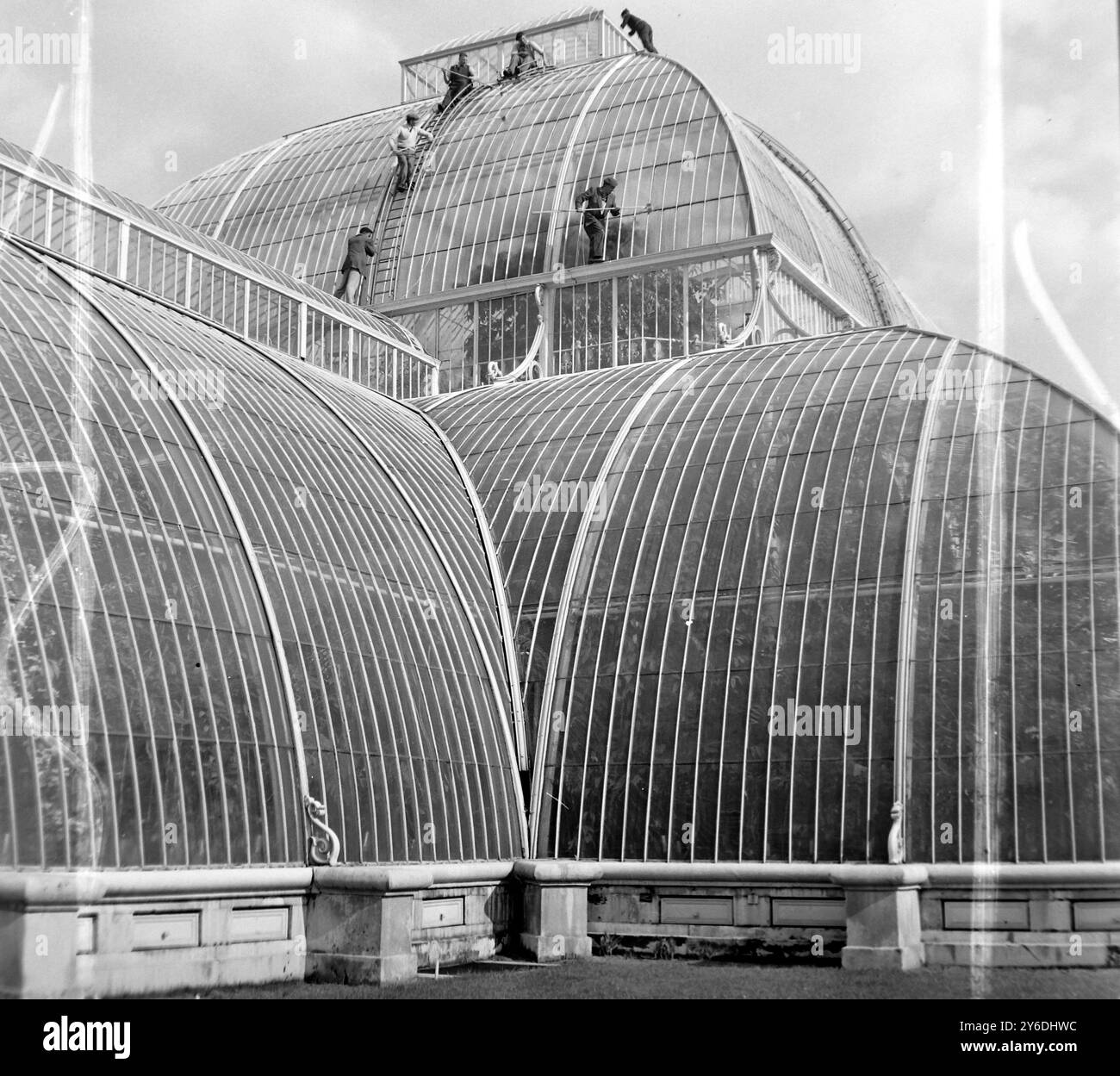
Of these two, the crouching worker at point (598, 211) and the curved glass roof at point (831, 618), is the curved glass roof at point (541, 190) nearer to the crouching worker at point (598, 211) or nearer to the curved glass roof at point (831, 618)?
the crouching worker at point (598, 211)

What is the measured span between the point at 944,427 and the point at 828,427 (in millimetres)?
2295

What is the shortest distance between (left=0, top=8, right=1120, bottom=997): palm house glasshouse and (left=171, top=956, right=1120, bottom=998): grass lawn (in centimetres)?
49

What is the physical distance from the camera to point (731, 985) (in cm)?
2111

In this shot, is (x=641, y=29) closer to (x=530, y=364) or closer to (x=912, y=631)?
(x=530, y=364)

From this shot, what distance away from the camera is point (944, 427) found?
89.4 ft

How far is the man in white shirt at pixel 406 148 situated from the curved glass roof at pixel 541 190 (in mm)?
481

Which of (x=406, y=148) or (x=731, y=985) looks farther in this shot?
(x=406, y=148)

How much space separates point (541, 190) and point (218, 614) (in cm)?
2325

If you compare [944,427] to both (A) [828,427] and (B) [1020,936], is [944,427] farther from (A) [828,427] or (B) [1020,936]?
(B) [1020,936]

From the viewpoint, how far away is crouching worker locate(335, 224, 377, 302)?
42938mm

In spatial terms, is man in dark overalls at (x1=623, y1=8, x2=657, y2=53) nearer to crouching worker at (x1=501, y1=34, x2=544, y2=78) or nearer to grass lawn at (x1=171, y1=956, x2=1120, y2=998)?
crouching worker at (x1=501, y1=34, x2=544, y2=78)

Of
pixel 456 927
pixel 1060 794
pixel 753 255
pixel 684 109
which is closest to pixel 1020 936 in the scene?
pixel 1060 794

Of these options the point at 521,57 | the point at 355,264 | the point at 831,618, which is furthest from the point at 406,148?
the point at 831,618

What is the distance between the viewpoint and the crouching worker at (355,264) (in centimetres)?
4294
